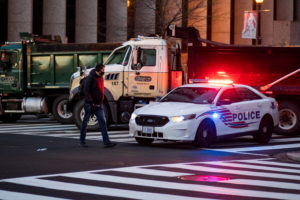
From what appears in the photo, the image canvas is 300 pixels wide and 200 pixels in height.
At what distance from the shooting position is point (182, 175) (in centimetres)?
1143

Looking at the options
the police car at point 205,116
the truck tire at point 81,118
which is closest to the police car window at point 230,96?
the police car at point 205,116

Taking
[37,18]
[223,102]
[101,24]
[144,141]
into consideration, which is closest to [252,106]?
[223,102]

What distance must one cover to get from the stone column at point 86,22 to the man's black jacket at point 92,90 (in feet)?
88.9

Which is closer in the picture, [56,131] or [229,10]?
[56,131]

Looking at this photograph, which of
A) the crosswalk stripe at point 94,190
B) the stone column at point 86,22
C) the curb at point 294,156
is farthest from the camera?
the stone column at point 86,22

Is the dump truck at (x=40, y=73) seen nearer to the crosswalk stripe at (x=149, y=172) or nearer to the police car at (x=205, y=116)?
the police car at (x=205, y=116)

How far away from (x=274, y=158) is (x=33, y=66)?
1336cm

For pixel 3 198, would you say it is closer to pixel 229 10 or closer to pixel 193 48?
pixel 193 48

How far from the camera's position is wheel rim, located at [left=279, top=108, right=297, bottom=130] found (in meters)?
20.8

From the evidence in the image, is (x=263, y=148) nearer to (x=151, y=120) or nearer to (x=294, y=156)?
(x=294, y=156)

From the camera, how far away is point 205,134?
16234 mm

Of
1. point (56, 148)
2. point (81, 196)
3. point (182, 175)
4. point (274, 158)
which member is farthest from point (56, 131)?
point (81, 196)

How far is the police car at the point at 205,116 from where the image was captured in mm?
15852

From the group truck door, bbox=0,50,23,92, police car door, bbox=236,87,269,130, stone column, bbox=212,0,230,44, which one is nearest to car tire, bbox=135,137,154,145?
police car door, bbox=236,87,269,130
